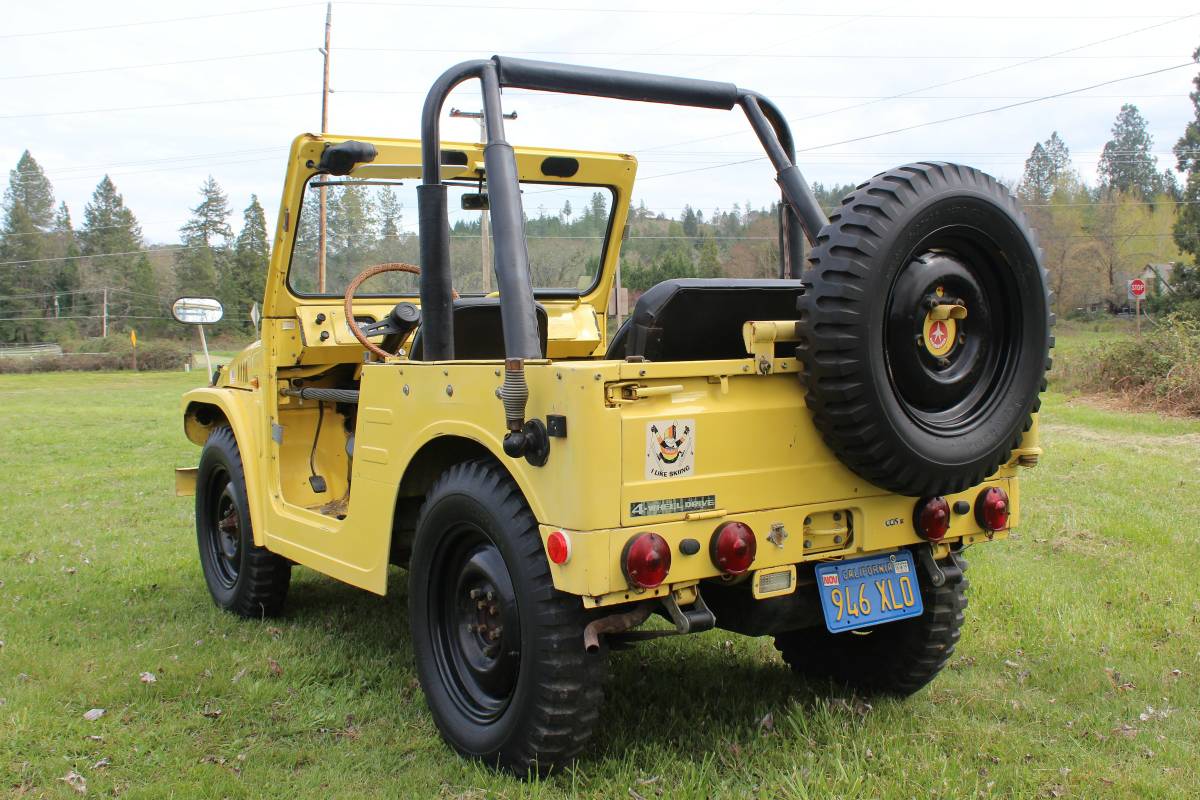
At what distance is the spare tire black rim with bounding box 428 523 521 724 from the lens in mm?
3371

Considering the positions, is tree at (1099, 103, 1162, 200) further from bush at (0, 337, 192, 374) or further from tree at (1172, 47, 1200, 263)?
bush at (0, 337, 192, 374)

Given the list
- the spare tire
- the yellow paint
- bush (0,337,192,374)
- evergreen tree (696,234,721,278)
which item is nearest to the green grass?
the yellow paint

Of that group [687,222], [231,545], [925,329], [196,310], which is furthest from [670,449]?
[687,222]

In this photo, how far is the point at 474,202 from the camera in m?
5.06

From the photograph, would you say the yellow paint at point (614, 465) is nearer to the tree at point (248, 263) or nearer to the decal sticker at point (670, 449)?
the decal sticker at point (670, 449)

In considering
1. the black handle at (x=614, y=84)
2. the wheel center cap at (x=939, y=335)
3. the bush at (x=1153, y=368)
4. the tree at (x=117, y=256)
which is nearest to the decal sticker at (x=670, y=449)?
the wheel center cap at (x=939, y=335)

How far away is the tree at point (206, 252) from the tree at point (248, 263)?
0.64 meters

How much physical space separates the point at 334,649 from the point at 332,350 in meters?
1.44

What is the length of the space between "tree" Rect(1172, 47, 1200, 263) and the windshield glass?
30479 mm

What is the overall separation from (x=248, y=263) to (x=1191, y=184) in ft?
168

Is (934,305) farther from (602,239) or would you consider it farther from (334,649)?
(334,649)

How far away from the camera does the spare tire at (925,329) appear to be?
303cm

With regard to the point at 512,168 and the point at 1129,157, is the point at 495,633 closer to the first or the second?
the point at 512,168

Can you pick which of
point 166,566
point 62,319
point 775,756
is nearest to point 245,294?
point 62,319
